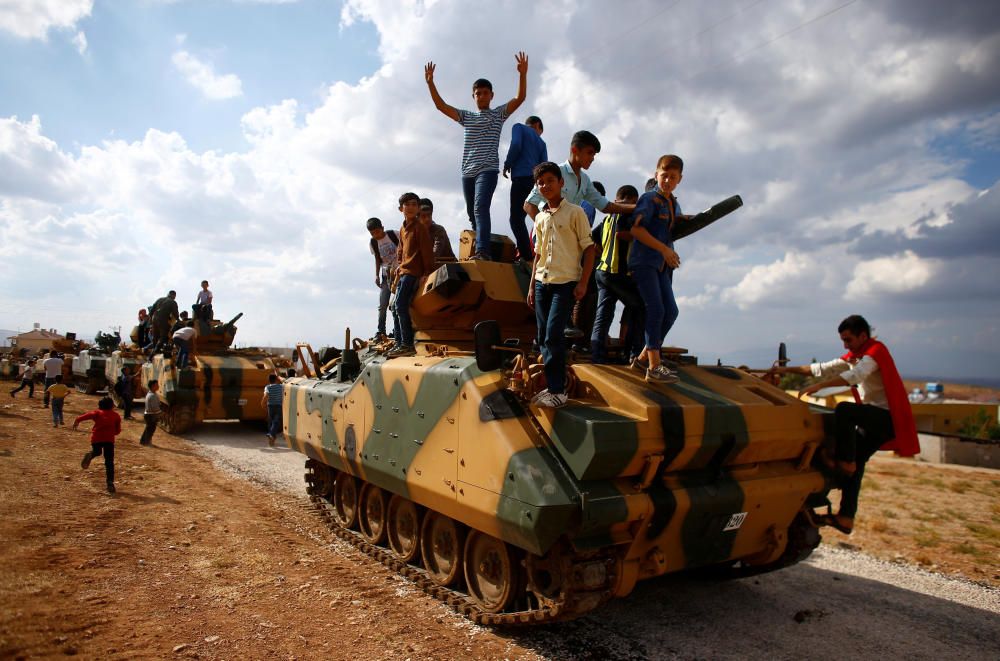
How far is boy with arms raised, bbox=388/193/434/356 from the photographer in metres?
7.39

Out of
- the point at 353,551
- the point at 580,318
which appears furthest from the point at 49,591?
the point at 580,318

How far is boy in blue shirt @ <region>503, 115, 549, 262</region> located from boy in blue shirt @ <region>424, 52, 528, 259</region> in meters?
0.31

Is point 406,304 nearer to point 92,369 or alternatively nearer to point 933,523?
point 933,523

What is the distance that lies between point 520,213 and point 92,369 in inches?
877

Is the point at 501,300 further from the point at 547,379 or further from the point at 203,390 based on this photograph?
the point at 203,390

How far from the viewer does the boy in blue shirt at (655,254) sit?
538 centimetres

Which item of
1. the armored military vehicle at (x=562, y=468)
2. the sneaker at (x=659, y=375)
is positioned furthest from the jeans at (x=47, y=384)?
the sneaker at (x=659, y=375)

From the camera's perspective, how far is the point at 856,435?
5590mm

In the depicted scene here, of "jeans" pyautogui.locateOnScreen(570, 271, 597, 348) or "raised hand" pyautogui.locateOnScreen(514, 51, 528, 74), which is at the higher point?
"raised hand" pyautogui.locateOnScreen(514, 51, 528, 74)

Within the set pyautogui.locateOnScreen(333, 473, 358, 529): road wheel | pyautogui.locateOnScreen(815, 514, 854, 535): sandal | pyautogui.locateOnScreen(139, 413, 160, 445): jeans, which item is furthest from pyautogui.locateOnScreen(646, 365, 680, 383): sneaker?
pyautogui.locateOnScreen(139, 413, 160, 445): jeans

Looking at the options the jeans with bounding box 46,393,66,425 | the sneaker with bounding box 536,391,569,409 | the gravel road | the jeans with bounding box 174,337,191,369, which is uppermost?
the jeans with bounding box 174,337,191,369

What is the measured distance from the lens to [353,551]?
24.5 ft

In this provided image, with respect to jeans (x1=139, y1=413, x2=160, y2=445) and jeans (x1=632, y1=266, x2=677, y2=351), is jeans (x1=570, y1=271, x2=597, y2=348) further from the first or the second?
jeans (x1=139, y1=413, x2=160, y2=445)

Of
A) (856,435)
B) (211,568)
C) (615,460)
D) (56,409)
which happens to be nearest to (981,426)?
(856,435)
